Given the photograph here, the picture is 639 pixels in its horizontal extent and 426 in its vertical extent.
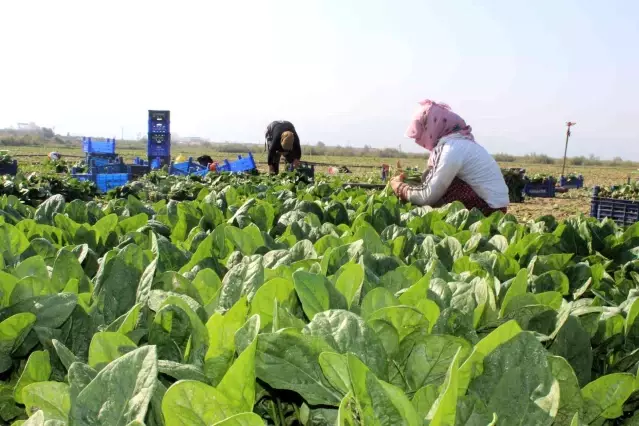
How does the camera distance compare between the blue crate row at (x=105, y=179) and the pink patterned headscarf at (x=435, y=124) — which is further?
the blue crate row at (x=105, y=179)

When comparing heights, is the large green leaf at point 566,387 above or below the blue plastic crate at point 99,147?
above

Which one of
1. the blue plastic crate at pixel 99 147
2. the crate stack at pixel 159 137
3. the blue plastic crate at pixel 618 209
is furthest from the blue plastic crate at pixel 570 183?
the blue plastic crate at pixel 99 147

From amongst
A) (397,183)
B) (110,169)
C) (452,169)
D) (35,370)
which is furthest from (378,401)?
(110,169)

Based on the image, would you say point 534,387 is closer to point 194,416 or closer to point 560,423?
point 560,423

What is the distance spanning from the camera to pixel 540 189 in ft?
76.2

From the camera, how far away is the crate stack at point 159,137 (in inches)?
872

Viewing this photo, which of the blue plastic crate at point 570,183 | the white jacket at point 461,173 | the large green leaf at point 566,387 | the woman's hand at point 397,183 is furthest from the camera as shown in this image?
the blue plastic crate at point 570,183

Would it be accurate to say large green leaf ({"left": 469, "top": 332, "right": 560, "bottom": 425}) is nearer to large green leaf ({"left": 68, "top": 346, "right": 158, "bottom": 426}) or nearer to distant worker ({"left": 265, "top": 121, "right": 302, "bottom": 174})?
large green leaf ({"left": 68, "top": 346, "right": 158, "bottom": 426})

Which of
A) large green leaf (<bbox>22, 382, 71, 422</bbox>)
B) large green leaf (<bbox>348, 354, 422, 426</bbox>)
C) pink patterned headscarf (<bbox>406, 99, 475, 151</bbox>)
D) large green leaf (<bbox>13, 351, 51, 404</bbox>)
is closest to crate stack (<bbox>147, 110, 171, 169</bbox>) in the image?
pink patterned headscarf (<bbox>406, 99, 475, 151</bbox>)

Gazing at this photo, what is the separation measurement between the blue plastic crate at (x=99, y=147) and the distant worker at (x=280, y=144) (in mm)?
10015

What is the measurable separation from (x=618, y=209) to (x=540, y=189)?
13202 millimetres

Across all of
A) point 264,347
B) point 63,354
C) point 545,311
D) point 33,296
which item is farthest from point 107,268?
point 545,311

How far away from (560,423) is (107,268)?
1.31m

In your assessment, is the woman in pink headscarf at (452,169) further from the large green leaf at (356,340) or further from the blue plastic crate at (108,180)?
the blue plastic crate at (108,180)
